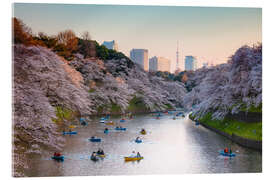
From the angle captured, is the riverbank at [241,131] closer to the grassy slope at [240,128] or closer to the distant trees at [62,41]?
the grassy slope at [240,128]

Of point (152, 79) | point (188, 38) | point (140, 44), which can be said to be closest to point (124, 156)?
point (140, 44)

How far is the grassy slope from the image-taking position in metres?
20.2

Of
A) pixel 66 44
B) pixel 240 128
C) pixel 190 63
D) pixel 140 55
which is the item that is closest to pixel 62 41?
pixel 66 44

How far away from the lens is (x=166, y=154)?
20.3 metres

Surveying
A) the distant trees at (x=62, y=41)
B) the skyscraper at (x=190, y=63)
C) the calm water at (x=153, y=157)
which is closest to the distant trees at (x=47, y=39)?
the distant trees at (x=62, y=41)

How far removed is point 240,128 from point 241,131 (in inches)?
18.7

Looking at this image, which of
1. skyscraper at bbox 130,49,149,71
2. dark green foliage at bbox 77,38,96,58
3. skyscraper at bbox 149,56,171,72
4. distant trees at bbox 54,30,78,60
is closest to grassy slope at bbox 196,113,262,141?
skyscraper at bbox 149,56,171,72

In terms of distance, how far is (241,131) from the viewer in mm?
22719

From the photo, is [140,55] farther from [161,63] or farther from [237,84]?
[237,84]

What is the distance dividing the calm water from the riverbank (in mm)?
506

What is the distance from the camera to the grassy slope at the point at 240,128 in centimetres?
2017

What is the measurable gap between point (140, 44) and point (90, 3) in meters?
4.67
